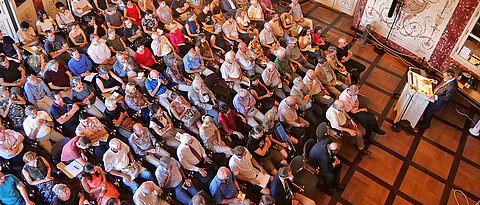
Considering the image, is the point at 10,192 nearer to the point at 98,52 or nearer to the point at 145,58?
the point at 98,52

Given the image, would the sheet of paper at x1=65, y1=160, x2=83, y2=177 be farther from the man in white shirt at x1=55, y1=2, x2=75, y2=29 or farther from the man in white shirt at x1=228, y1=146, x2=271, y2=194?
the man in white shirt at x1=55, y1=2, x2=75, y2=29

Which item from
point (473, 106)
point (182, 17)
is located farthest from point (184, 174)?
point (473, 106)

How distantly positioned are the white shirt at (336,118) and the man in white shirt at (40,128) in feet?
14.5

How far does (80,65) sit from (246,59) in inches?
124

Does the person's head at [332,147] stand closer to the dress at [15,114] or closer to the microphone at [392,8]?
the microphone at [392,8]

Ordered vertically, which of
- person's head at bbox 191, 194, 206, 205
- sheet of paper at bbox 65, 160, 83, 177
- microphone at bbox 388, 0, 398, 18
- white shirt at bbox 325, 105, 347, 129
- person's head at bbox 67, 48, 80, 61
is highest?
microphone at bbox 388, 0, 398, 18

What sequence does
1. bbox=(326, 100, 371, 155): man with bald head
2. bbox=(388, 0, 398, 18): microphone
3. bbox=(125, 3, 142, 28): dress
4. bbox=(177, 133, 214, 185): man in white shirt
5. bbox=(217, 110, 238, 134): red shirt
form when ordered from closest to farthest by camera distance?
bbox=(177, 133, 214, 185): man in white shirt < bbox=(217, 110, 238, 134): red shirt < bbox=(326, 100, 371, 155): man with bald head < bbox=(388, 0, 398, 18): microphone < bbox=(125, 3, 142, 28): dress

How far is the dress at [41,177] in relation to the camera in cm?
513

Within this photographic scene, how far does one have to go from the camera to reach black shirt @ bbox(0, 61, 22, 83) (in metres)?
6.67

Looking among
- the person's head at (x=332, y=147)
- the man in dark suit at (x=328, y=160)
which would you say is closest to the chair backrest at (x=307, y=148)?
the man in dark suit at (x=328, y=160)

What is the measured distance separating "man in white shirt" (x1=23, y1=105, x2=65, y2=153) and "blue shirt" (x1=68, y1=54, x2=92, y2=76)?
4.21 feet

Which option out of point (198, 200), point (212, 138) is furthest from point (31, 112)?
point (198, 200)

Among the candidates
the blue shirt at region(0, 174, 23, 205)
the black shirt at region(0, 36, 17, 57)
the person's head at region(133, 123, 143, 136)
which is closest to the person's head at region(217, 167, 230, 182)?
the person's head at region(133, 123, 143, 136)

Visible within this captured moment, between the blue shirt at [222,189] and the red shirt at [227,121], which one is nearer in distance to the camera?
the blue shirt at [222,189]
